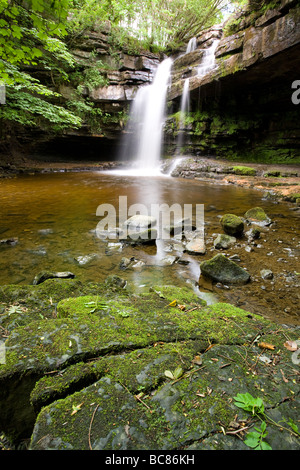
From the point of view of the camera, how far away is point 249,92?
1477 centimetres

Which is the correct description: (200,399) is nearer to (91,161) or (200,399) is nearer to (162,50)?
(91,161)

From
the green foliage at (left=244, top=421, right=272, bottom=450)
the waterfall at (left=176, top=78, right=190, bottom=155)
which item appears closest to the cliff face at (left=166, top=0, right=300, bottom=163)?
the waterfall at (left=176, top=78, right=190, bottom=155)

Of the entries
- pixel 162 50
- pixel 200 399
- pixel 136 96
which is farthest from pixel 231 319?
pixel 162 50

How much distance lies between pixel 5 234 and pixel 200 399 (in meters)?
4.79

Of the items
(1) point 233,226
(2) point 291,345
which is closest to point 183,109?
(1) point 233,226

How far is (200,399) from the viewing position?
3.35 ft

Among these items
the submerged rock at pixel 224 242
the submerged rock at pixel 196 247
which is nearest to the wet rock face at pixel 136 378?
the submerged rock at pixel 196 247

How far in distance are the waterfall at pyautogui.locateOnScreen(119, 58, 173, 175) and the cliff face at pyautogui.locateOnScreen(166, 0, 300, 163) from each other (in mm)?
1012

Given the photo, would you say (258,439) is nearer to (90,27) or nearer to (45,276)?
(45,276)

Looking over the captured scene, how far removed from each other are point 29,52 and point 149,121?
1683 cm

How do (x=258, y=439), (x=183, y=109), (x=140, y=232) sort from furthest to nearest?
(x=183, y=109) → (x=140, y=232) → (x=258, y=439)

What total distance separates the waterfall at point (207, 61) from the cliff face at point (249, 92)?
58 cm

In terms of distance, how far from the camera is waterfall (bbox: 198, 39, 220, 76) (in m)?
14.6

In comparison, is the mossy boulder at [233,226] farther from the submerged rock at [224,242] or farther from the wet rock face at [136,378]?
the wet rock face at [136,378]
